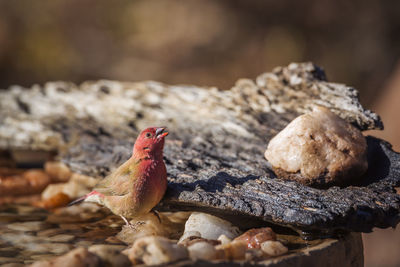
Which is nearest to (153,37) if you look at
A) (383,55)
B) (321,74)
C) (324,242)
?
(383,55)

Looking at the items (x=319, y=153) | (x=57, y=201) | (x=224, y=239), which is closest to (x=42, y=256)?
(x=224, y=239)

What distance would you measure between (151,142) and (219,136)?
780 mm

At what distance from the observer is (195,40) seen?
7.80 meters

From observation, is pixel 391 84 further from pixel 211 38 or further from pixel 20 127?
pixel 20 127

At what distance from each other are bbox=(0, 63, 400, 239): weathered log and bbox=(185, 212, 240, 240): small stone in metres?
0.05

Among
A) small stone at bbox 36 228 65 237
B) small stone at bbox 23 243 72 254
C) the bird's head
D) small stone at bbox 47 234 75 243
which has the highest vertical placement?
the bird's head

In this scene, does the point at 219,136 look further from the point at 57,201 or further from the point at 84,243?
the point at 57,201

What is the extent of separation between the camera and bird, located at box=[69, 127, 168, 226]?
2064 millimetres

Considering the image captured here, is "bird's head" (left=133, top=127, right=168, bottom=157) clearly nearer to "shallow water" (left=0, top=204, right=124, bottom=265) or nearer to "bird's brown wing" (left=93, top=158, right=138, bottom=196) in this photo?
"bird's brown wing" (left=93, top=158, right=138, bottom=196)

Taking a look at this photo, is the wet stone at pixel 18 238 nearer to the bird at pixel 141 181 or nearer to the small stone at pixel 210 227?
the bird at pixel 141 181

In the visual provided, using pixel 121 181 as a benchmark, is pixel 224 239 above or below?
below

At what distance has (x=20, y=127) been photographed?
3.48 m

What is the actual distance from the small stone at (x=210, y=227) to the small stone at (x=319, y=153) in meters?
0.38

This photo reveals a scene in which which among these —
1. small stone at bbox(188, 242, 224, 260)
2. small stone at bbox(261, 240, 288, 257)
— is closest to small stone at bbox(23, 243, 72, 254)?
small stone at bbox(188, 242, 224, 260)
